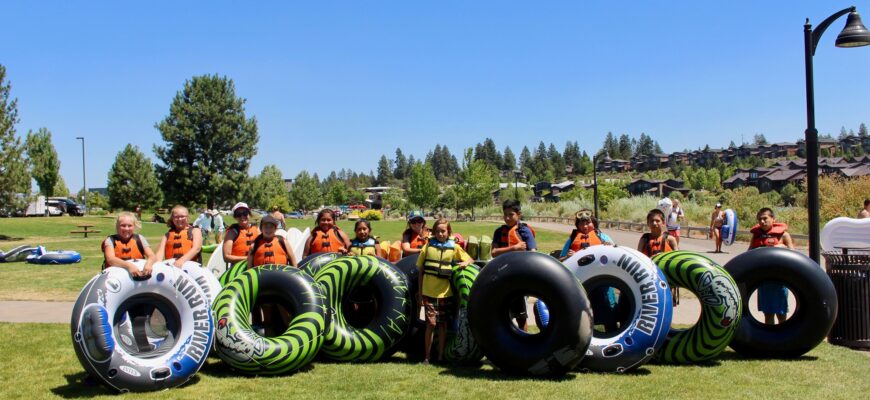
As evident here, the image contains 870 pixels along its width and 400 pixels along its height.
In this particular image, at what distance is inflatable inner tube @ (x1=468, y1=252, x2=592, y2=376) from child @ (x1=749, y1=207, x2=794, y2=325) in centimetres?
291

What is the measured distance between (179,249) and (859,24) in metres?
9.11

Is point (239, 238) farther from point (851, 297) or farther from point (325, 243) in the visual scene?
point (851, 297)

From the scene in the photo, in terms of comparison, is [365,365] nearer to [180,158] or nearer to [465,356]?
[465,356]

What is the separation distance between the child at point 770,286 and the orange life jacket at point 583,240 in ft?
6.48

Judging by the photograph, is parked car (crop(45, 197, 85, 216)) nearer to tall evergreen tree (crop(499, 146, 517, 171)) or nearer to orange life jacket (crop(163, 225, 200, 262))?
orange life jacket (crop(163, 225, 200, 262))

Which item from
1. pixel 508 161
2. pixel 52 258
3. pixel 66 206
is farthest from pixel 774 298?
pixel 508 161

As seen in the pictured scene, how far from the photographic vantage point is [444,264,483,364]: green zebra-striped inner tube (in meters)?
7.63

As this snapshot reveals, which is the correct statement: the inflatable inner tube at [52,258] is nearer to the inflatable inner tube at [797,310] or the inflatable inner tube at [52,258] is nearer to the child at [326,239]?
the child at [326,239]

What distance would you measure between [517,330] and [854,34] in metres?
6.04

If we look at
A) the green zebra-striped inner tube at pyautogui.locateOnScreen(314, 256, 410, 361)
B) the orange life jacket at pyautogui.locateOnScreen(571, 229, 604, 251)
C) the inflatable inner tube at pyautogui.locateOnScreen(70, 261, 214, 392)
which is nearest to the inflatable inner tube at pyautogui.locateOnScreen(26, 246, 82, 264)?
the inflatable inner tube at pyautogui.locateOnScreen(70, 261, 214, 392)

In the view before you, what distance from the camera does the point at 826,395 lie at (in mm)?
6238

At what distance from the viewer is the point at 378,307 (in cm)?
802

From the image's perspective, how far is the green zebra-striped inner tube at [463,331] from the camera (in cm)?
763

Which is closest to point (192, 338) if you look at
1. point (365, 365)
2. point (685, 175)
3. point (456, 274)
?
point (365, 365)
